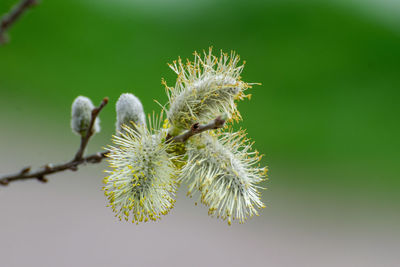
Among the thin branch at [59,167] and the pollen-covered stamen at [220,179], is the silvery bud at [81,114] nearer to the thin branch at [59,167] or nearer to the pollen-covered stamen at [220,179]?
the thin branch at [59,167]

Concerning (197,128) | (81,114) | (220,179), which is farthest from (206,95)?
(81,114)

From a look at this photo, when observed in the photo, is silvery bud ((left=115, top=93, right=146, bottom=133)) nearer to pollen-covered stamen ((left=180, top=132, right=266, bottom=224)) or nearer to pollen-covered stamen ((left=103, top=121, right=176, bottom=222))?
pollen-covered stamen ((left=103, top=121, right=176, bottom=222))

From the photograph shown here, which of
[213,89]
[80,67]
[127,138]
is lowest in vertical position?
[127,138]
